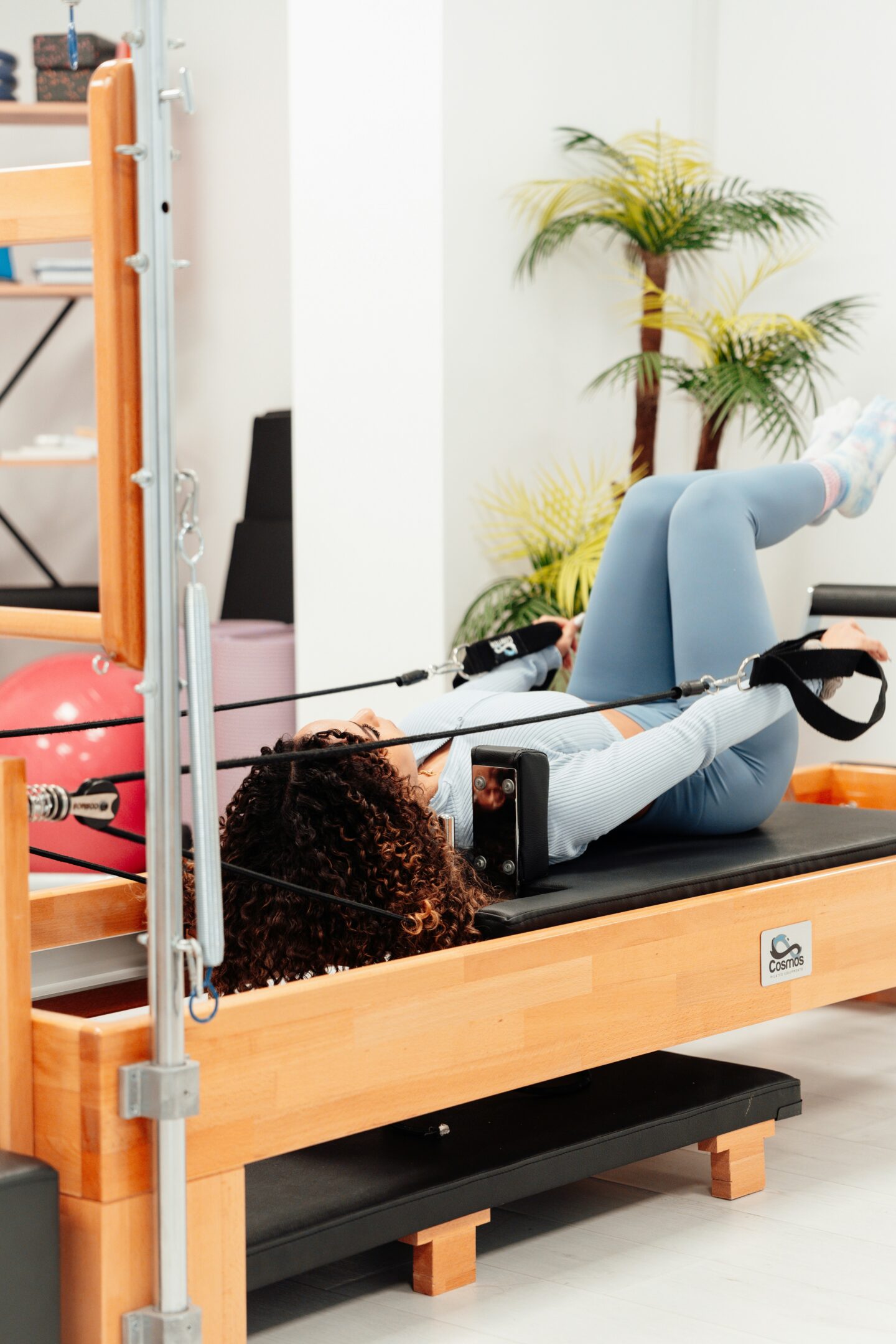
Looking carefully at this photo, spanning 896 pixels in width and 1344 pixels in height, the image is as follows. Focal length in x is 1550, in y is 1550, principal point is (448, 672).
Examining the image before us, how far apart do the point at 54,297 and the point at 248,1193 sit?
4225 millimetres

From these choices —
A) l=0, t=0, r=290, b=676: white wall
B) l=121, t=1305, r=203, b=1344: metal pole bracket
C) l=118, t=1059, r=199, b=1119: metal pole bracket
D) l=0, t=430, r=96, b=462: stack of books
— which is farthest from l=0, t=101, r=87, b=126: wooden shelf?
l=121, t=1305, r=203, b=1344: metal pole bracket

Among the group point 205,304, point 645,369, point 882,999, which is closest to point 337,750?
point 882,999

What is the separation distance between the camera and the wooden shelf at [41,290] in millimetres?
5266

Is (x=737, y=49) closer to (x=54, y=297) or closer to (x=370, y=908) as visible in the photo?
(x=54, y=297)

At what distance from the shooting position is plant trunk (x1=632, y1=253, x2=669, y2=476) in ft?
14.3

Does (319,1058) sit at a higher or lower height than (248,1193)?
higher

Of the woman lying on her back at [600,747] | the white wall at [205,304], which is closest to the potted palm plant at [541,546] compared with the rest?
the woman lying on her back at [600,747]

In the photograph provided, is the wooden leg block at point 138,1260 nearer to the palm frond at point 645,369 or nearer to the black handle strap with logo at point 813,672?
the black handle strap with logo at point 813,672

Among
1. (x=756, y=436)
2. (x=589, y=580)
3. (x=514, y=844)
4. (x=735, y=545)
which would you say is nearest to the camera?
(x=514, y=844)

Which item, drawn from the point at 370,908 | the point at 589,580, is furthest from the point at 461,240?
the point at 370,908

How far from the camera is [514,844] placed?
2.12 m

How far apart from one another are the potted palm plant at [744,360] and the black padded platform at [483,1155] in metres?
2.24

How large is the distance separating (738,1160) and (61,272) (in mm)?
4131

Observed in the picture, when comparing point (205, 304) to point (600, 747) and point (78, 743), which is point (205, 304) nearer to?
point (78, 743)
